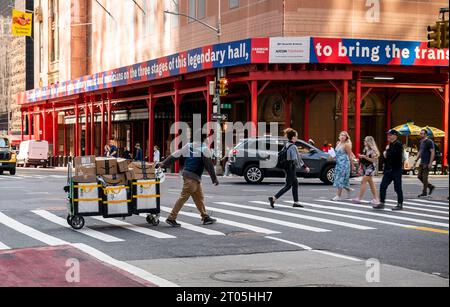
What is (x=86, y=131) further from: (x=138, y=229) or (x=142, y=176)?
(x=138, y=229)

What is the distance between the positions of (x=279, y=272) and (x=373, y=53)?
90.3 ft

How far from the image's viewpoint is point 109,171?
13.3 meters

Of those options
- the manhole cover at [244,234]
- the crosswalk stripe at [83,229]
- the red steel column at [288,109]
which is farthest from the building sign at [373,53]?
the manhole cover at [244,234]

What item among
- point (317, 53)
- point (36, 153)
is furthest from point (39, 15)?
point (317, 53)

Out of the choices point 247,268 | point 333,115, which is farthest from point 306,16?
point 247,268

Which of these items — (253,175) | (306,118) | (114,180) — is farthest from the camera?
(306,118)

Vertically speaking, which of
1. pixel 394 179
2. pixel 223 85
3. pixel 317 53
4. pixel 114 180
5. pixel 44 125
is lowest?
pixel 394 179

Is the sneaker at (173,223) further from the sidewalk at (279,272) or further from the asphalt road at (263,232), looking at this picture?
the sidewalk at (279,272)

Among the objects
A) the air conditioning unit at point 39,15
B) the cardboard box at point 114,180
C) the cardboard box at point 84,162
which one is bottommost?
the cardboard box at point 114,180

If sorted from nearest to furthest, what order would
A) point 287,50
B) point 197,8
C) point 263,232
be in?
point 263,232, point 287,50, point 197,8

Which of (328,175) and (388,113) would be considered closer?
(328,175)

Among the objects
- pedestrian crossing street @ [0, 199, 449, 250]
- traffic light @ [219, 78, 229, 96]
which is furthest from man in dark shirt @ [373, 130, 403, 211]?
traffic light @ [219, 78, 229, 96]

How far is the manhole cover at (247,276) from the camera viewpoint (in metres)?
8.12

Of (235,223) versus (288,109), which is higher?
(288,109)
